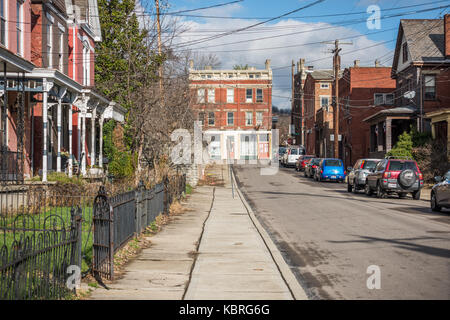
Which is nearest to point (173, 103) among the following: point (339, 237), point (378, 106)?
point (339, 237)

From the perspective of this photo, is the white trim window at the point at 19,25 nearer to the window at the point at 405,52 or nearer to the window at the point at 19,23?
the window at the point at 19,23

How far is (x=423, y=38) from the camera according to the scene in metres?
44.8

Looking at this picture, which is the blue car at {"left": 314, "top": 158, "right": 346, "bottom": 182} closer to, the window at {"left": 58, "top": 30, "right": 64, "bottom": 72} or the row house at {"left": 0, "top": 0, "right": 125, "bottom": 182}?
the row house at {"left": 0, "top": 0, "right": 125, "bottom": 182}

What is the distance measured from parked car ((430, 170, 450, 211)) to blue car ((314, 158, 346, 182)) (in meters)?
19.6

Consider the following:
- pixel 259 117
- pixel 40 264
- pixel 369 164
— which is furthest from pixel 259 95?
pixel 40 264

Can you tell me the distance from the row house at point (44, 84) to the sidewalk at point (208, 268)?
663 centimetres

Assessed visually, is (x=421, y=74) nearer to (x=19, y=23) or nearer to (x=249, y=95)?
(x=19, y=23)

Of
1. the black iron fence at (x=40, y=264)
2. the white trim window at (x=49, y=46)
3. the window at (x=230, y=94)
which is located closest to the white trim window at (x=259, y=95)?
the window at (x=230, y=94)

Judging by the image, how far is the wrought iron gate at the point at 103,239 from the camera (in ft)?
28.8

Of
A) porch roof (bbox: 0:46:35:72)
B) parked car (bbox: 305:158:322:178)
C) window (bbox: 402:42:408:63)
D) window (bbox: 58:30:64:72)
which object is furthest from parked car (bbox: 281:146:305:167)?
porch roof (bbox: 0:46:35:72)

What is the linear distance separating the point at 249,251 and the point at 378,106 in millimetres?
47443

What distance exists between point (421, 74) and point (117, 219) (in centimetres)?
3800

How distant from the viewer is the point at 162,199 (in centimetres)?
1767
